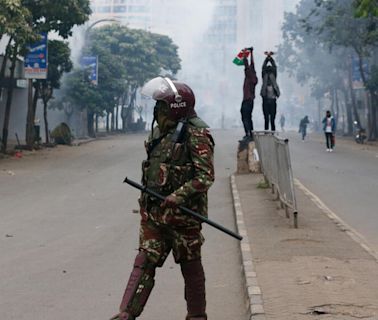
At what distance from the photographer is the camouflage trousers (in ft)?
16.0

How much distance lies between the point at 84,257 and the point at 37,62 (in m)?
24.0

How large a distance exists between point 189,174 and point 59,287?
2.66m

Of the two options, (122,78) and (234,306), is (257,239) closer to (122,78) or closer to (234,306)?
(234,306)

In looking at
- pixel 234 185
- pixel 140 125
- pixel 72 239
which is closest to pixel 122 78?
pixel 140 125

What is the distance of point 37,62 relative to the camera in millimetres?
31516

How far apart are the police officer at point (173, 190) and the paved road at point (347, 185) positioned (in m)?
4.70

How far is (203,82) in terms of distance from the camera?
127 metres

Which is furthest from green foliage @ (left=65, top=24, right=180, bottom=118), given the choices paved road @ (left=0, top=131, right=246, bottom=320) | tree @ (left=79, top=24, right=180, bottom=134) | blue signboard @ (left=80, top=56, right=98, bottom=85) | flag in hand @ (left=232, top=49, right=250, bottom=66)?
paved road @ (left=0, top=131, right=246, bottom=320)

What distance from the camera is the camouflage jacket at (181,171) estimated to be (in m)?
4.80

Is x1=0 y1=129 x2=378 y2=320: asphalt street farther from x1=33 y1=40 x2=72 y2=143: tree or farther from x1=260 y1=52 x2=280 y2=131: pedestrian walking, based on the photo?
x1=33 y1=40 x2=72 y2=143: tree

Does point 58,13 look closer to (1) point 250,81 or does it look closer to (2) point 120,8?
(1) point 250,81

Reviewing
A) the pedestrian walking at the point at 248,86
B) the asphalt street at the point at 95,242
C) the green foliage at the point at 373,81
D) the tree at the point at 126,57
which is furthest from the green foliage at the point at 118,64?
the pedestrian walking at the point at 248,86

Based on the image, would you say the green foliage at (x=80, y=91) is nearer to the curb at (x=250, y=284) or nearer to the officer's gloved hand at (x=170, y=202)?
the curb at (x=250, y=284)

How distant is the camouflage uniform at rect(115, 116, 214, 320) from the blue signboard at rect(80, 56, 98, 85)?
4504cm
